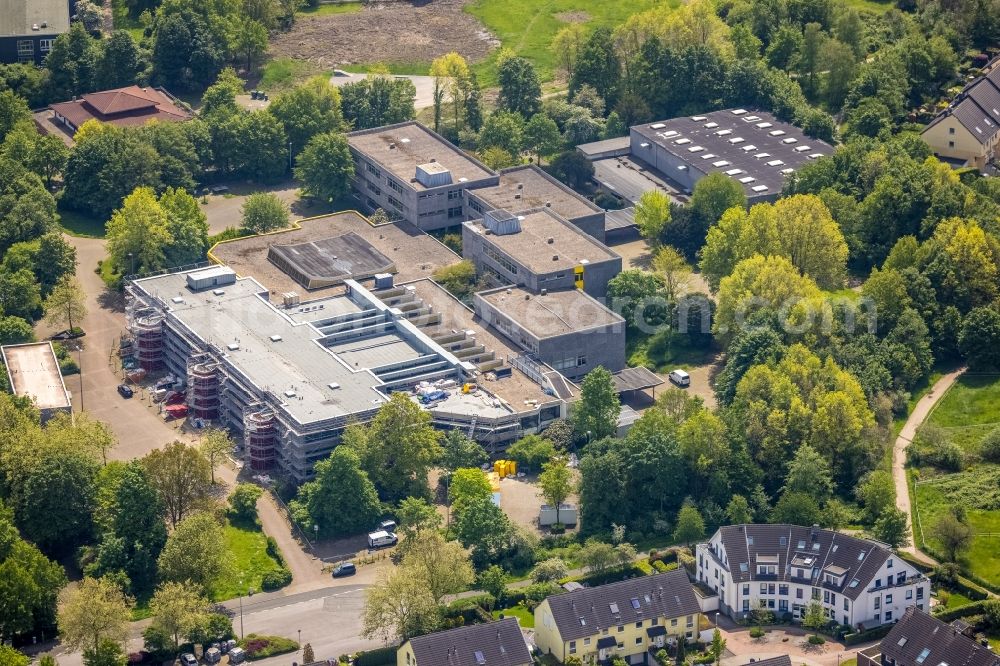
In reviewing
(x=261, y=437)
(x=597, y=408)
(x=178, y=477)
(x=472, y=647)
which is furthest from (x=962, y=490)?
(x=178, y=477)

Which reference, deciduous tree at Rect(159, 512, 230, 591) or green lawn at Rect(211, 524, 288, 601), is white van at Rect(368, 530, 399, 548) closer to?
green lawn at Rect(211, 524, 288, 601)

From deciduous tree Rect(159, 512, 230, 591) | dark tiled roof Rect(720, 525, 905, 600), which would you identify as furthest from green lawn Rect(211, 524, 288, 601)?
dark tiled roof Rect(720, 525, 905, 600)

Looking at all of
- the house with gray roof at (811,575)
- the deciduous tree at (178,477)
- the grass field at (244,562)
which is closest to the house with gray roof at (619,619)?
the house with gray roof at (811,575)

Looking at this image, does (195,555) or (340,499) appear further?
(340,499)

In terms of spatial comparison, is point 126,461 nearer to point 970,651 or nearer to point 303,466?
point 303,466

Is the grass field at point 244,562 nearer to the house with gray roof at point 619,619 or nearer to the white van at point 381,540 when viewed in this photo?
the white van at point 381,540

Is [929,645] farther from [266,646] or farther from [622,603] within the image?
[266,646]
